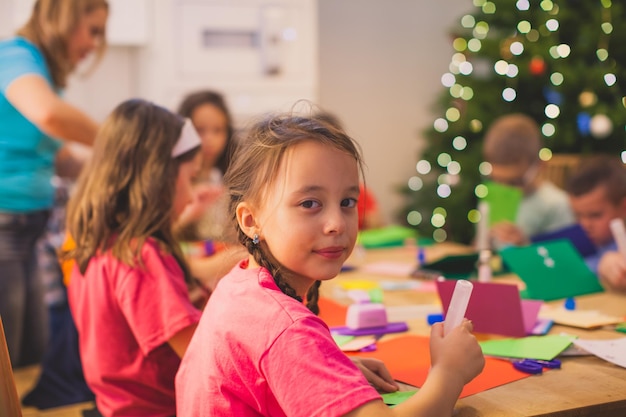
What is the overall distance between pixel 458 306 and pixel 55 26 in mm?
1565

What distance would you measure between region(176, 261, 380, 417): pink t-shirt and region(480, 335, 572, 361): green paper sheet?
0.45 metres

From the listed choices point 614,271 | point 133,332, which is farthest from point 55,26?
point 614,271

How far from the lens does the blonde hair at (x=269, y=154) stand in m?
1.02

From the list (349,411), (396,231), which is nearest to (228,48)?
(396,231)

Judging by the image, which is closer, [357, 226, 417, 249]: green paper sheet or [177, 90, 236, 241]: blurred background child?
[357, 226, 417, 249]: green paper sheet

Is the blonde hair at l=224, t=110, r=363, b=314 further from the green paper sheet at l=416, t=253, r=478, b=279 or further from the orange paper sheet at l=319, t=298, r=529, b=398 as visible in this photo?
the green paper sheet at l=416, t=253, r=478, b=279

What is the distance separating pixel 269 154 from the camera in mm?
1025

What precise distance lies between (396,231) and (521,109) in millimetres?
1979

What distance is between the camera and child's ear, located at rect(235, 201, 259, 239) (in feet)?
3.47

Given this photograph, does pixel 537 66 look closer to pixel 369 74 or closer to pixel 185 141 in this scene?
pixel 369 74

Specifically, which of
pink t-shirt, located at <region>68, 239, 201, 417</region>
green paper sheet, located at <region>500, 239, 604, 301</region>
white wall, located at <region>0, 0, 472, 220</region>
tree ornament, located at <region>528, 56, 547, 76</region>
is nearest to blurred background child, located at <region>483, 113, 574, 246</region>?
green paper sheet, located at <region>500, 239, 604, 301</region>

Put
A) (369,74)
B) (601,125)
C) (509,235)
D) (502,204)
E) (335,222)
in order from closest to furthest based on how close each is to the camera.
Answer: (335,222) → (509,235) → (502,204) → (601,125) → (369,74)

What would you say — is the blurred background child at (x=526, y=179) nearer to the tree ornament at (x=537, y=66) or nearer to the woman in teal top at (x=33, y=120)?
the tree ornament at (x=537, y=66)

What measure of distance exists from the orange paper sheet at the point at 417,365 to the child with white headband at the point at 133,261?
1.17 ft
